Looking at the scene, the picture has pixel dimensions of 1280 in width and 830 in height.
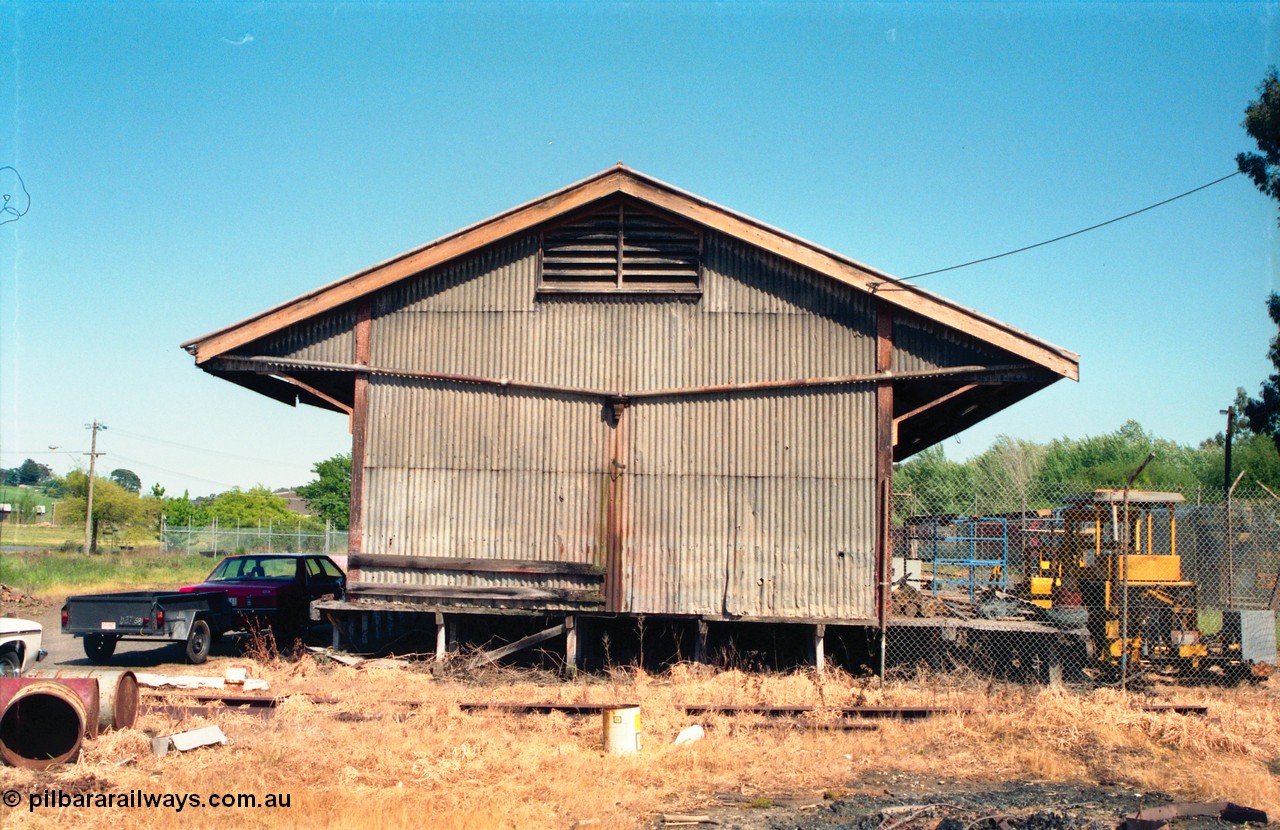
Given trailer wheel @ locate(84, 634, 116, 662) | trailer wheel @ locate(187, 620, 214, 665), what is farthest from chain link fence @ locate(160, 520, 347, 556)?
trailer wheel @ locate(187, 620, 214, 665)

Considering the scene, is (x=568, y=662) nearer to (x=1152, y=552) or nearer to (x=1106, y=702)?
(x=1106, y=702)

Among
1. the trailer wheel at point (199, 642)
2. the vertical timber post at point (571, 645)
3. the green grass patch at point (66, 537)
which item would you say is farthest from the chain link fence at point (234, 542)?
the vertical timber post at point (571, 645)

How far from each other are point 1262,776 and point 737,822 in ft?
17.4

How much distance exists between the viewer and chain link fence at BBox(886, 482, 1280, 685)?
1329 cm

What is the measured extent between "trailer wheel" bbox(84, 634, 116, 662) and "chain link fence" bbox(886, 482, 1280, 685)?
12.6m

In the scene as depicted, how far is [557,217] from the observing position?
1414 centimetres

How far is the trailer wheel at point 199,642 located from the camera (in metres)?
15.5

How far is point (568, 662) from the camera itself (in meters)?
13.9

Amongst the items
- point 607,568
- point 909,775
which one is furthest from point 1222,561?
point 607,568

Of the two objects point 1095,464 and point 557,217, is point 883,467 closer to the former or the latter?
point 557,217

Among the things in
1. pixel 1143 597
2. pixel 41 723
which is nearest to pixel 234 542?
pixel 41 723

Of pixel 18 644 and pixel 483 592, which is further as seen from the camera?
pixel 483 592

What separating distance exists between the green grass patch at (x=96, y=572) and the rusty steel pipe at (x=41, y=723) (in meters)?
22.3

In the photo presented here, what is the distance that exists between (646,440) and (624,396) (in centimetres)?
71
